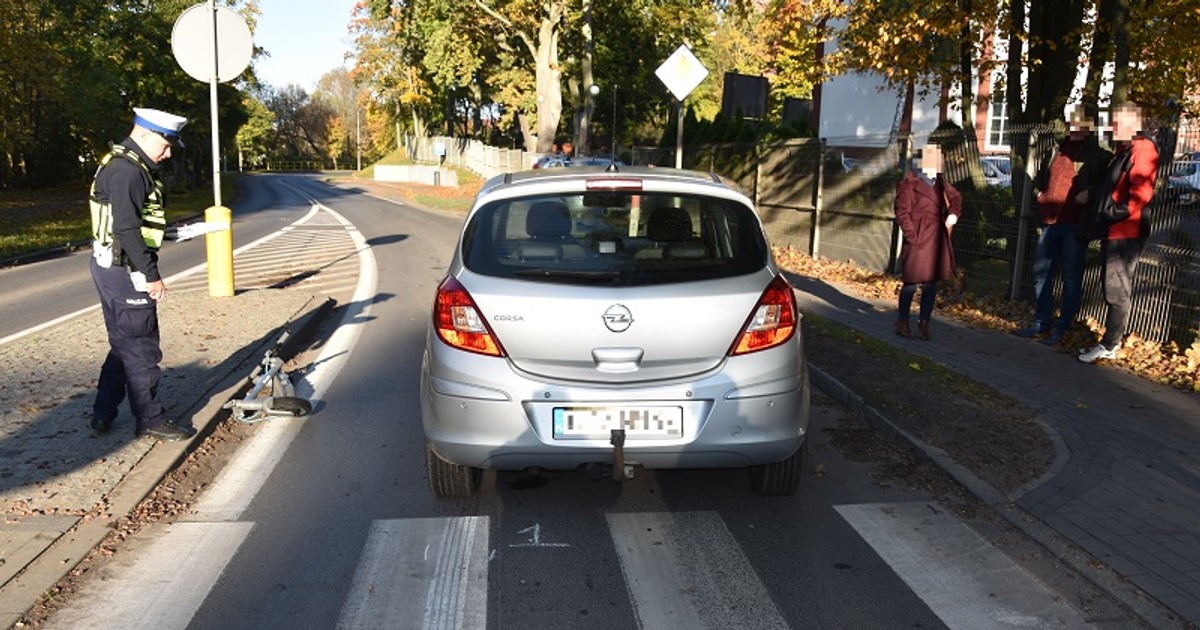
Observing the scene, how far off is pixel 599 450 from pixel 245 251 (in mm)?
15841

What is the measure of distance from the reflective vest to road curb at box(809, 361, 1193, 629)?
4638 millimetres

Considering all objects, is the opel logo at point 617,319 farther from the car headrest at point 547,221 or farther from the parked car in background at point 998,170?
the parked car in background at point 998,170

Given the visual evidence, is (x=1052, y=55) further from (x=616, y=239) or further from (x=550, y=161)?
(x=550, y=161)

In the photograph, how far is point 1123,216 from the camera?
8.02 meters

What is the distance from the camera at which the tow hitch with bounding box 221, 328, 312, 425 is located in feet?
21.5

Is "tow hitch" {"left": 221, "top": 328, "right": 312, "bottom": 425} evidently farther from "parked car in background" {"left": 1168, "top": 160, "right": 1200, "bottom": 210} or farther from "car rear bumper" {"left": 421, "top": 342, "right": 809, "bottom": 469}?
"parked car in background" {"left": 1168, "top": 160, "right": 1200, "bottom": 210}

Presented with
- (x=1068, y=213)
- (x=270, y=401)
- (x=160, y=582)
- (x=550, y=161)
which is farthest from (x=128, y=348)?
(x=550, y=161)

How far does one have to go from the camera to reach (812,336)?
9195 mm

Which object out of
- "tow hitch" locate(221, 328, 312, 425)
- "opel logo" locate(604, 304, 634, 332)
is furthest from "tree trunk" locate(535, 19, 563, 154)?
"opel logo" locate(604, 304, 634, 332)

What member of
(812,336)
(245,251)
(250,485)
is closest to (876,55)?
(812,336)

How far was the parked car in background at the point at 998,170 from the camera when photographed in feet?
37.1

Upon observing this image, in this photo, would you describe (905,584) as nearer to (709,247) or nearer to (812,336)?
(709,247)

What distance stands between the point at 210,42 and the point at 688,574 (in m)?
8.84

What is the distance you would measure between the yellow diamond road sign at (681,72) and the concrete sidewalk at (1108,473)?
17.3ft
